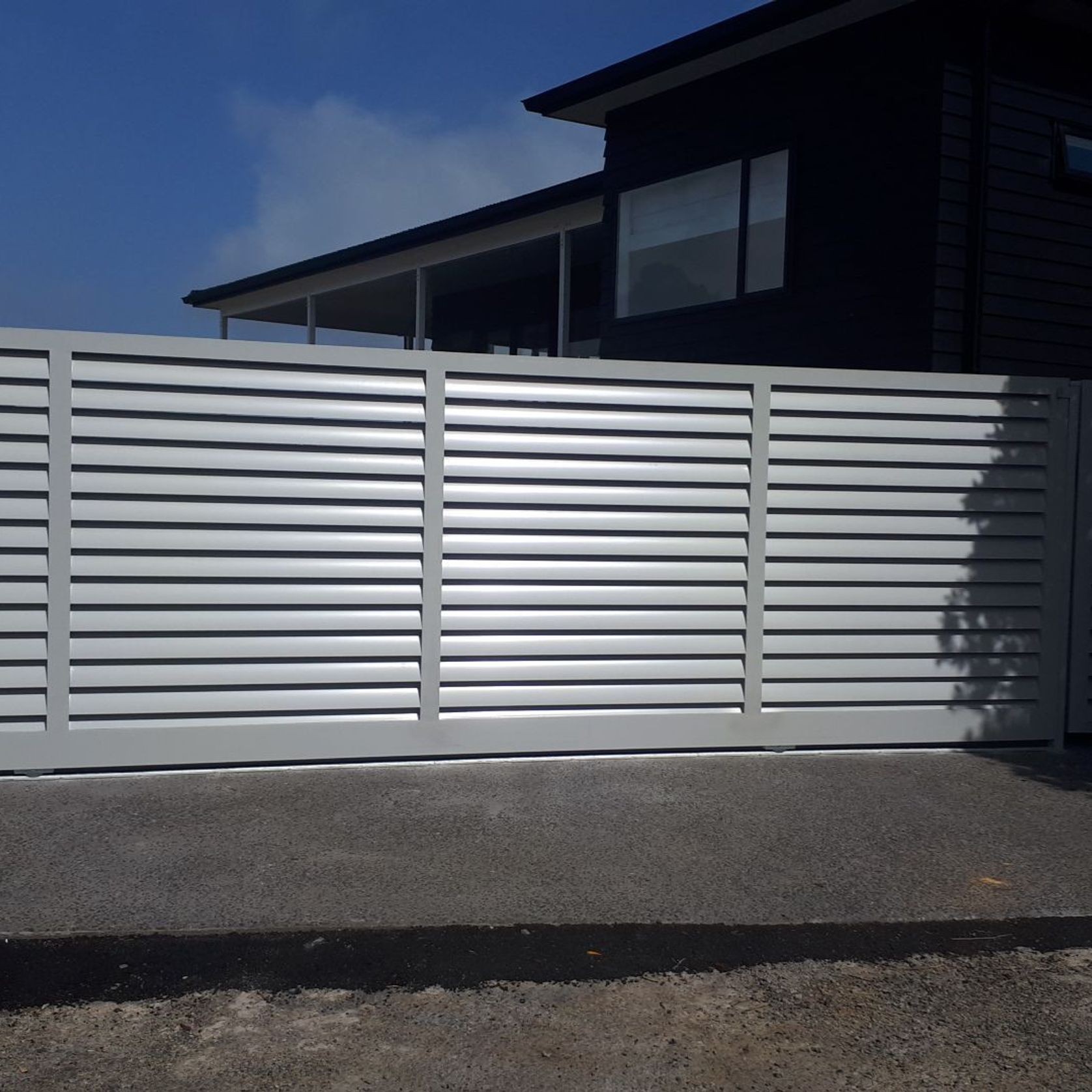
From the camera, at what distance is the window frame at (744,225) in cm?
970

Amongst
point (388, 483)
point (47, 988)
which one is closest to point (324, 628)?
point (388, 483)

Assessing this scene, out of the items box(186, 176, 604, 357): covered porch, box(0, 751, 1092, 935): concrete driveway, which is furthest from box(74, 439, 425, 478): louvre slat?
box(186, 176, 604, 357): covered porch

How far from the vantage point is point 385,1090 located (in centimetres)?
277

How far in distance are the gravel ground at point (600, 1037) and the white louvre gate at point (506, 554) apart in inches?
98.5

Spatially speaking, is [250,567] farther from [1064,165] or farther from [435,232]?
[435,232]

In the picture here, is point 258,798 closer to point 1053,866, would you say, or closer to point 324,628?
point 324,628

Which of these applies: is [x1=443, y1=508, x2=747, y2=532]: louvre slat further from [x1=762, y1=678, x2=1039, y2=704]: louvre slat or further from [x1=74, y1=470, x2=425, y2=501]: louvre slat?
[x1=762, y1=678, x2=1039, y2=704]: louvre slat

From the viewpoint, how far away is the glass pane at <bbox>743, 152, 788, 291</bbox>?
32.3ft

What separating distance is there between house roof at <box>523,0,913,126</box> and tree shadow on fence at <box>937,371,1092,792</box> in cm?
423

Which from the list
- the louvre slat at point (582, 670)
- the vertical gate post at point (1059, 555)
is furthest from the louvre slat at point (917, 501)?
the louvre slat at point (582, 670)

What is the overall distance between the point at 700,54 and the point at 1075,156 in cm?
310

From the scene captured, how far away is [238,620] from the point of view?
556 cm

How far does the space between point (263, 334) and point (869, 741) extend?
19914mm

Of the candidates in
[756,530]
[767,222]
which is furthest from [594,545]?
[767,222]
